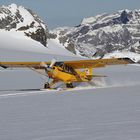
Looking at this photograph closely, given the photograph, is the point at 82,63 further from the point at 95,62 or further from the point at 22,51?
A: the point at 22,51

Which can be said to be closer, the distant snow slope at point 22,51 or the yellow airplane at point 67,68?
the yellow airplane at point 67,68

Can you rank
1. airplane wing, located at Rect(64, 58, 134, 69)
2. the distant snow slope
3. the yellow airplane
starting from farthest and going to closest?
the distant snow slope < airplane wing, located at Rect(64, 58, 134, 69) < the yellow airplane

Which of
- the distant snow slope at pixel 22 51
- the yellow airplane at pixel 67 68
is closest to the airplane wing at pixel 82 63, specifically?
the yellow airplane at pixel 67 68

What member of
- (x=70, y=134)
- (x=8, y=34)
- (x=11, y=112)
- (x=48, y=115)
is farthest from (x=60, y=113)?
(x=8, y=34)

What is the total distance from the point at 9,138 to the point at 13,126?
1564 mm

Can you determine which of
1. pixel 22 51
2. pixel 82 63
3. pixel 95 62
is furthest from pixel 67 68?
pixel 22 51

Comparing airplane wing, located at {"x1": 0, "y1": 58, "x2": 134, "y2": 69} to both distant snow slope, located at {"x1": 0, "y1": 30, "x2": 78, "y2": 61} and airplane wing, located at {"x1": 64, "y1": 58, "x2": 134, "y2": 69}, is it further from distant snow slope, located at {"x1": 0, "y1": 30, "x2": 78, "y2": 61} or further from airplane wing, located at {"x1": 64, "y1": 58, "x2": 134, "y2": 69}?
distant snow slope, located at {"x1": 0, "y1": 30, "x2": 78, "y2": 61}

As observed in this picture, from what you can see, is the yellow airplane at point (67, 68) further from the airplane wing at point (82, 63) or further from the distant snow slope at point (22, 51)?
the distant snow slope at point (22, 51)

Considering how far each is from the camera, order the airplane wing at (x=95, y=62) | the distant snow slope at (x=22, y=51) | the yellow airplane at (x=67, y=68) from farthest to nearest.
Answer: the distant snow slope at (x=22, y=51) → the airplane wing at (x=95, y=62) → the yellow airplane at (x=67, y=68)

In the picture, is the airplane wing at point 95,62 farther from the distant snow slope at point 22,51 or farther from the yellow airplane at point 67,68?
the distant snow slope at point 22,51

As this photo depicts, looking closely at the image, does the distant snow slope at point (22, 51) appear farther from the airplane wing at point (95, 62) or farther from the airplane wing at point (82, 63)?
the airplane wing at point (95, 62)

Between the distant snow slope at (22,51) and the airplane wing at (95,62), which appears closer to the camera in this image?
the airplane wing at (95,62)

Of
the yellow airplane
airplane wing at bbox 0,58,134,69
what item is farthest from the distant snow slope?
the yellow airplane

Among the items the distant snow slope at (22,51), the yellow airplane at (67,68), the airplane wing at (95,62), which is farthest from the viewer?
the distant snow slope at (22,51)
